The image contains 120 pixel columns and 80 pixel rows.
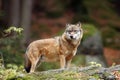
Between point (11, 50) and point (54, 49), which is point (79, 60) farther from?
point (54, 49)

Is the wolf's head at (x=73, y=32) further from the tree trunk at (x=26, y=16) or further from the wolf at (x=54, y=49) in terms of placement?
the tree trunk at (x=26, y=16)

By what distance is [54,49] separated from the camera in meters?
14.1

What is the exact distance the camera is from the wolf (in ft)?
46.0

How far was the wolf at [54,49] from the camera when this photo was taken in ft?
46.0

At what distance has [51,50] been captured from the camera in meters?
14.1

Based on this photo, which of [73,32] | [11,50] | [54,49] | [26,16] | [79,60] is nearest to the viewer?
[73,32]

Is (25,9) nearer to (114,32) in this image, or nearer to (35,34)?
(35,34)

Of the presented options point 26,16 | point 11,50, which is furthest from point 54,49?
point 26,16

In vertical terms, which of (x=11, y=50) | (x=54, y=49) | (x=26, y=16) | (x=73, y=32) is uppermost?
(x=26, y=16)

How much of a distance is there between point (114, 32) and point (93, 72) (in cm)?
1951

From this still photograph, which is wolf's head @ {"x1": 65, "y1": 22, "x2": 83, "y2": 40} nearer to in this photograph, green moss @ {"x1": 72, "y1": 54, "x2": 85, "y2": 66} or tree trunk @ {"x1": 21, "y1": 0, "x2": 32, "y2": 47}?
green moss @ {"x1": 72, "y1": 54, "x2": 85, "y2": 66}

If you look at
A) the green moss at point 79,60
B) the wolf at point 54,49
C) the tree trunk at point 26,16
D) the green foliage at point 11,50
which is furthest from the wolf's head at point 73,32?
the tree trunk at point 26,16

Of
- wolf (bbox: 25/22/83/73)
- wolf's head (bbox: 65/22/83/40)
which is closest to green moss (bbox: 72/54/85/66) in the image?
wolf (bbox: 25/22/83/73)

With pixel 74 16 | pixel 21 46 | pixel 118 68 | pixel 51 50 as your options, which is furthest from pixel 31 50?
pixel 74 16
